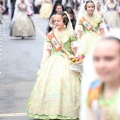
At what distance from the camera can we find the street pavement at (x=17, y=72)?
7986 millimetres

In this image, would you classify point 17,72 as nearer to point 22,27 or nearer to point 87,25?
point 87,25

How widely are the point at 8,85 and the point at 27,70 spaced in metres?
1.91

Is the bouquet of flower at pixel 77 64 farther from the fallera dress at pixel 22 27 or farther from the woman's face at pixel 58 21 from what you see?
the fallera dress at pixel 22 27

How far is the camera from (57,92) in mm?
7035

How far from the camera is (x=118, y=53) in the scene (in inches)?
114

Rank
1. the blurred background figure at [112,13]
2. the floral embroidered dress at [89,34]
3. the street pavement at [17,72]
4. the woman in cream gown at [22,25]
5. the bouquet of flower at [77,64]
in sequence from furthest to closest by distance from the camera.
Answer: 1. the blurred background figure at [112,13]
2. the woman in cream gown at [22,25]
3. the floral embroidered dress at [89,34]
4. the street pavement at [17,72]
5. the bouquet of flower at [77,64]

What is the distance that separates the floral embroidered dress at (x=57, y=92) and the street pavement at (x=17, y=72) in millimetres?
385

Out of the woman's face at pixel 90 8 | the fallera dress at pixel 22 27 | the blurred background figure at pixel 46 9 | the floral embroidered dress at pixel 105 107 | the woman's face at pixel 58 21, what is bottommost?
the blurred background figure at pixel 46 9

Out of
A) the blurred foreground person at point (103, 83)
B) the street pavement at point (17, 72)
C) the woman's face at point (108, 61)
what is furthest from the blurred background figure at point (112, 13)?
the woman's face at point (108, 61)

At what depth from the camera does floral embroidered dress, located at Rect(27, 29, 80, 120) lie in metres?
7.00

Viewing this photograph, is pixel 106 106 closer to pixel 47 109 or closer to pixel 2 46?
pixel 47 109

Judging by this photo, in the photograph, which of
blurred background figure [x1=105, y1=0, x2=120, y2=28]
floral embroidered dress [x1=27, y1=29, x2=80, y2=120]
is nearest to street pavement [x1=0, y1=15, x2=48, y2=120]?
floral embroidered dress [x1=27, y1=29, x2=80, y2=120]

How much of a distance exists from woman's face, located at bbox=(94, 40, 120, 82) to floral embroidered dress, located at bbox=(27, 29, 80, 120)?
411 centimetres

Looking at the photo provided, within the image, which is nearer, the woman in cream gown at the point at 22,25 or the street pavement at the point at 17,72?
the street pavement at the point at 17,72
